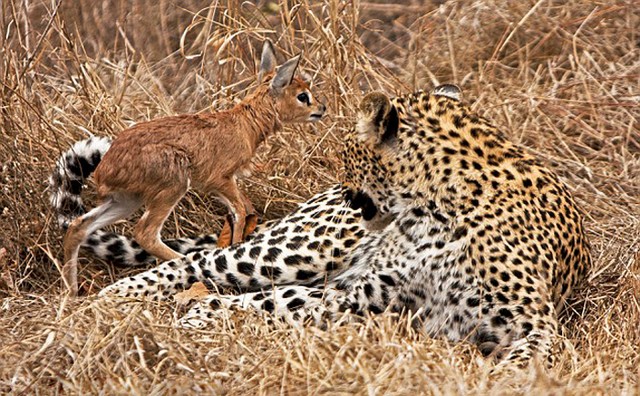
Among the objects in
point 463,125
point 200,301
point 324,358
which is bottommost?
point 200,301

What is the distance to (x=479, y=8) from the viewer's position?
29.0ft

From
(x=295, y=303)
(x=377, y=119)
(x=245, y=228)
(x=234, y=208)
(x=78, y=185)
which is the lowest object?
(x=295, y=303)

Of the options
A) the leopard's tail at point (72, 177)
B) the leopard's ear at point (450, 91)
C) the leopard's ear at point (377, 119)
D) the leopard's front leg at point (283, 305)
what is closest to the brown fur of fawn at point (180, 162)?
the leopard's tail at point (72, 177)

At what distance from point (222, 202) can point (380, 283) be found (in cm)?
134

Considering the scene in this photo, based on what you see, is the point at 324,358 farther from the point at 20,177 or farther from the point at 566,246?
the point at 20,177

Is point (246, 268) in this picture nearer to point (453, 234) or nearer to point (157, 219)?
point (157, 219)

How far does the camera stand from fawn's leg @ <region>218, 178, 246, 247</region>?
650 centimetres

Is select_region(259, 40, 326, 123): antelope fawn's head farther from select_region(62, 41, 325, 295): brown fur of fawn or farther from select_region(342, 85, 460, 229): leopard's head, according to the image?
select_region(342, 85, 460, 229): leopard's head

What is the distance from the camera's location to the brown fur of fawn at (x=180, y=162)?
6.05 metres

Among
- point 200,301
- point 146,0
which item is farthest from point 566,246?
point 146,0

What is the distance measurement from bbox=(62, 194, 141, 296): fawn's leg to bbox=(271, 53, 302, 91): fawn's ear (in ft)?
3.71

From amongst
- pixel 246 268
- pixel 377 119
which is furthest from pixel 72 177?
pixel 377 119

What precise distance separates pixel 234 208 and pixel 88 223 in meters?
0.79

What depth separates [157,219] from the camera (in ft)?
20.4
